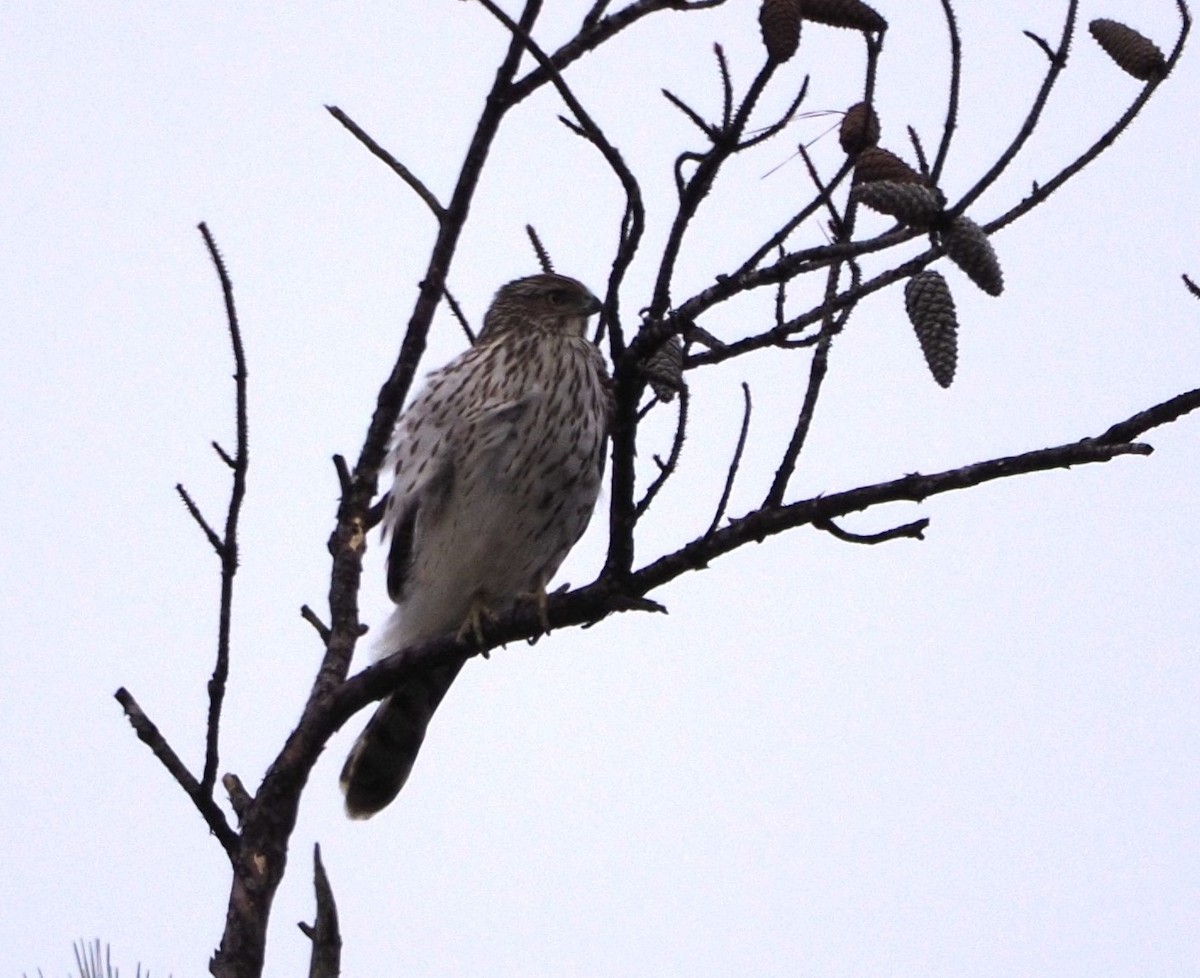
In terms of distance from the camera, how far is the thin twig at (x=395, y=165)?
10.3 feet

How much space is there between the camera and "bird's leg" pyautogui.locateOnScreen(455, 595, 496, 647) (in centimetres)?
347

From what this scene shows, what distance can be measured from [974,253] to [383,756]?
267 centimetres

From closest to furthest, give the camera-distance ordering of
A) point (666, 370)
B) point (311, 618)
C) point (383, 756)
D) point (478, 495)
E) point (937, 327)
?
point (937, 327) → point (666, 370) → point (311, 618) → point (478, 495) → point (383, 756)

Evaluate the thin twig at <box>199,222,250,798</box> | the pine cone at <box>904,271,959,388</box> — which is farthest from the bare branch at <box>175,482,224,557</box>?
the pine cone at <box>904,271,959,388</box>

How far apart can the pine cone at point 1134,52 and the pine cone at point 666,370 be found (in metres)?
0.84

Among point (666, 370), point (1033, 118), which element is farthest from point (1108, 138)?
point (666, 370)

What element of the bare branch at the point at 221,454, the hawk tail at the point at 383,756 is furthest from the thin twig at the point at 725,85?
the hawk tail at the point at 383,756

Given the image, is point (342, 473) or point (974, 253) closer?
point (974, 253)

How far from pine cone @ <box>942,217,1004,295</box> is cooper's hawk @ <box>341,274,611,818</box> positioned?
6.72ft

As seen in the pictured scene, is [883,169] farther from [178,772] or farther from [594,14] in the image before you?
[178,772]

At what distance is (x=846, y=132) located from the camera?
2.64 meters

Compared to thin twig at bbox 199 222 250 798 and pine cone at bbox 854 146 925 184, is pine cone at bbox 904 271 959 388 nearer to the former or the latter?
pine cone at bbox 854 146 925 184

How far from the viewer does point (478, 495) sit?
4.43m

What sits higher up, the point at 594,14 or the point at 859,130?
the point at 594,14
